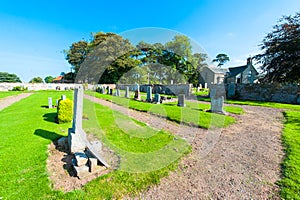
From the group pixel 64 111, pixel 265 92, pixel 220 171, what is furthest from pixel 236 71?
pixel 64 111

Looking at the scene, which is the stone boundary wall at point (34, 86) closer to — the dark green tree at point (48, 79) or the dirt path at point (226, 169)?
the dirt path at point (226, 169)

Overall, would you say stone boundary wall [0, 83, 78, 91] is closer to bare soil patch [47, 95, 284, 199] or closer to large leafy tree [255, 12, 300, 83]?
bare soil patch [47, 95, 284, 199]

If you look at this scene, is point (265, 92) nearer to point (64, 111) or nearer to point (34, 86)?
point (64, 111)

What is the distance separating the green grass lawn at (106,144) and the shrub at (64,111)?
1.00 feet

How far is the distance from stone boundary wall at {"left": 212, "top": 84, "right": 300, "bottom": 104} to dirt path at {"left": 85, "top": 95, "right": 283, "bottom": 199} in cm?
1188

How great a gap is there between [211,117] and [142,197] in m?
6.04

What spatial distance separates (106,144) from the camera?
438 cm

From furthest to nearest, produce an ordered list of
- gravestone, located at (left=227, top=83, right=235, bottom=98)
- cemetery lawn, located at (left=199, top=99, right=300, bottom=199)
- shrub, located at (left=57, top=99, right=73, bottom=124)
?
1. gravestone, located at (left=227, top=83, right=235, bottom=98)
2. shrub, located at (left=57, top=99, right=73, bottom=124)
3. cemetery lawn, located at (left=199, top=99, right=300, bottom=199)

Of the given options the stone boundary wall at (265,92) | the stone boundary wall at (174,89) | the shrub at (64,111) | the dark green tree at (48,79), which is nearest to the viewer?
the shrub at (64,111)

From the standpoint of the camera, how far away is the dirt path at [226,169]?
2.47m

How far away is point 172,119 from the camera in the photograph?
23.6 feet

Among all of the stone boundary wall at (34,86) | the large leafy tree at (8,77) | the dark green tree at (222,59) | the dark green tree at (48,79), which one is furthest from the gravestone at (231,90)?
the dark green tree at (48,79)

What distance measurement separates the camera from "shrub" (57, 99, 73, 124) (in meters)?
6.12

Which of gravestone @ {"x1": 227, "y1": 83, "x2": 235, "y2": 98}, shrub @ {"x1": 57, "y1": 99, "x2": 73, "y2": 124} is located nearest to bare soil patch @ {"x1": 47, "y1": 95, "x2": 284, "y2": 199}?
shrub @ {"x1": 57, "y1": 99, "x2": 73, "y2": 124}
